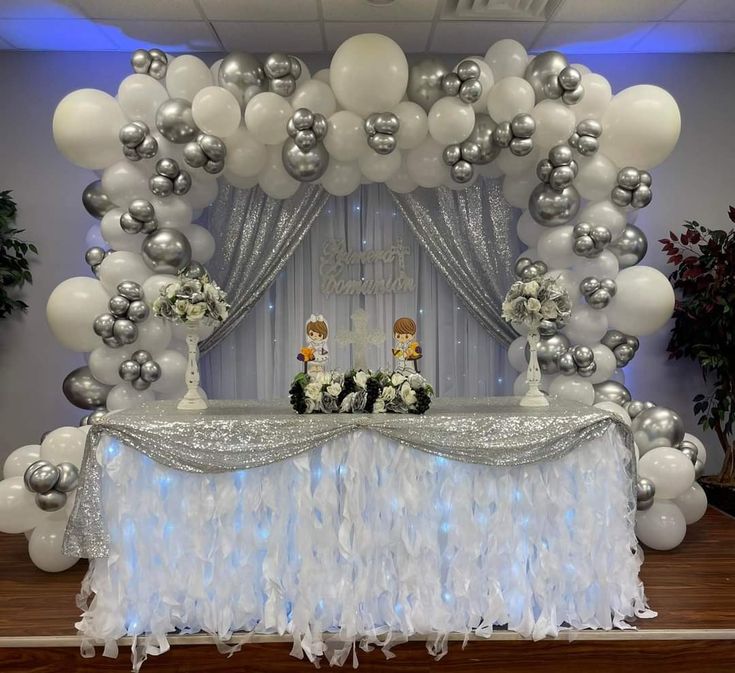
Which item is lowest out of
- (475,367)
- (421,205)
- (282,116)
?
(475,367)

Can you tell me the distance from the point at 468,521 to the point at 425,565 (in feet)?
0.81

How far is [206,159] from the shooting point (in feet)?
12.6

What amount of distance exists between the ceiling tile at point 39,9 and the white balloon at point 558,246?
9.48 feet

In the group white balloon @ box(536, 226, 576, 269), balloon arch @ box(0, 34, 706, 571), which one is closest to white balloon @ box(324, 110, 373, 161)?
balloon arch @ box(0, 34, 706, 571)

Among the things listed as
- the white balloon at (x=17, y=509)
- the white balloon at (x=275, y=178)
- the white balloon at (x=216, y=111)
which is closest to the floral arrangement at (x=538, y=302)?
the white balloon at (x=275, y=178)

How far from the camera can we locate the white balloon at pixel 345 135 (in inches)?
150

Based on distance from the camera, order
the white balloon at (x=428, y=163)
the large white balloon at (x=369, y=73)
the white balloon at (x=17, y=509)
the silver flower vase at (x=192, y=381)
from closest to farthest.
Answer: the silver flower vase at (x=192, y=381), the white balloon at (x=17, y=509), the large white balloon at (x=369, y=73), the white balloon at (x=428, y=163)

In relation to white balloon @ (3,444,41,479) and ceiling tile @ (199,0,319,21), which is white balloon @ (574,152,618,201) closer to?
ceiling tile @ (199,0,319,21)

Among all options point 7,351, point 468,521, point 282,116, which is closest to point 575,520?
point 468,521

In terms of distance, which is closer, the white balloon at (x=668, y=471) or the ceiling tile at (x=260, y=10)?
the white balloon at (x=668, y=471)

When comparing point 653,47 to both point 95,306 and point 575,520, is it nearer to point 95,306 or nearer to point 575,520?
point 575,520

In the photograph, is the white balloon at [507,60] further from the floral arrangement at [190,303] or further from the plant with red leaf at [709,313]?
the floral arrangement at [190,303]

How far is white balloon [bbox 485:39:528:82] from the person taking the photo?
3945 millimetres
